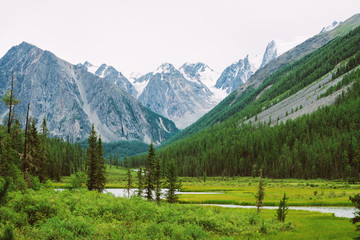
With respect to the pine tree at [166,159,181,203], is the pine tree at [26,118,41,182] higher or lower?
higher

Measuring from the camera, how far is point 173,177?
47.7 meters

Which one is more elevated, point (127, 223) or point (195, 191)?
point (127, 223)

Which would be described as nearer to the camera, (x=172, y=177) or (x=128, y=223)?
(x=128, y=223)

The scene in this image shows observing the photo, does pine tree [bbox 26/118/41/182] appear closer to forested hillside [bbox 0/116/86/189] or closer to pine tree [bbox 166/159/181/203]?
forested hillside [bbox 0/116/86/189]

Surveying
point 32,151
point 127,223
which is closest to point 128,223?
point 127,223

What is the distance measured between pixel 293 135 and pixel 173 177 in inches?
4797

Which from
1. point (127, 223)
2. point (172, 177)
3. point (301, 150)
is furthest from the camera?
point (301, 150)

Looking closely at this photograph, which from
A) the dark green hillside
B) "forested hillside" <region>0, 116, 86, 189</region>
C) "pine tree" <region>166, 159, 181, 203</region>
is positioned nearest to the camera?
"forested hillside" <region>0, 116, 86, 189</region>

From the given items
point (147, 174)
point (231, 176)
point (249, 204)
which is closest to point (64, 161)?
point (231, 176)

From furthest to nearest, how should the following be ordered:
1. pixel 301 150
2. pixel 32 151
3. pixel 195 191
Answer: pixel 301 150
pixel 195 191
pixel 32 151

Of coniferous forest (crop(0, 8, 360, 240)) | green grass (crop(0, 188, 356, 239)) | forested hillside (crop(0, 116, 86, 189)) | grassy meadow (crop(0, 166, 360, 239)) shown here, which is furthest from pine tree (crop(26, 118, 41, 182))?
grassy meadow (crop(0, 166, 360, 239))

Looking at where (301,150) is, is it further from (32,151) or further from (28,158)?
(28,158)

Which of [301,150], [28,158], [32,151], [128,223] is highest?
[301,150]

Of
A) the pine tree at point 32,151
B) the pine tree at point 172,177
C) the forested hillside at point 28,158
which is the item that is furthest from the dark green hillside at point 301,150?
the pine tree at point 32,151
